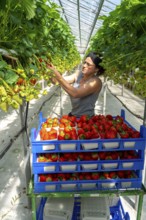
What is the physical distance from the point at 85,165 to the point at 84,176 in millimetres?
124

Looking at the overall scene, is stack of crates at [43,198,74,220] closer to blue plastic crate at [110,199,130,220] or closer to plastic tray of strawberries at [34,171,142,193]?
plastic tray of strawberries at [34,171,142,193]

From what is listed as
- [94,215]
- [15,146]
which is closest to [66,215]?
[94,215]

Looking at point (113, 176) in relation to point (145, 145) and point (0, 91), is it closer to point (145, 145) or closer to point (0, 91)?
point (145, 145)

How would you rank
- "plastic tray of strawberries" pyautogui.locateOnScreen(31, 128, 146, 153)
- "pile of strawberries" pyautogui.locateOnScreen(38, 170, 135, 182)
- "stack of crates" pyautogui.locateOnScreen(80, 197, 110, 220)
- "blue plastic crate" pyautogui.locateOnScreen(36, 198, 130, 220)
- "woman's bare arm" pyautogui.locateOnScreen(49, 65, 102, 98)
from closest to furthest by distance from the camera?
"plastic tray of strawberries" pyautogui.locateOnScreen(31, 128, 146, 153)
"pile of strawberries" pyautogui.locateOnScreen(38, 170, 135, 182)
"stack of crates" pyautogui.locateOnScreen(80, 197, 110, 220)
"blue plastic crate" pyautogui.locateOnScreen(36, 198, 130, 220)
"woman's bare arm" pyautogui.locateOnScreen(49, 65, 102, 98)

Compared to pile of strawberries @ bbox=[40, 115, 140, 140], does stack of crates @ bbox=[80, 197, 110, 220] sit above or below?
→ below

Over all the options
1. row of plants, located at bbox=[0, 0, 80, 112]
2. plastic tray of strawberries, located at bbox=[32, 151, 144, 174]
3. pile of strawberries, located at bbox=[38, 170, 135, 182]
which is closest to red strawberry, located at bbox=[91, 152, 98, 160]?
plastic tray of strawberries, located at bbox=[32, 151, 144, 174]

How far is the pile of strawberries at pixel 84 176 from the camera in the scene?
213 cm

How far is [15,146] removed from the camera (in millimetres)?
4641

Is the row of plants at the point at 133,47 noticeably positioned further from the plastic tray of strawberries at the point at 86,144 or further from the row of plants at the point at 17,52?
the row of plants at the point at 17,52

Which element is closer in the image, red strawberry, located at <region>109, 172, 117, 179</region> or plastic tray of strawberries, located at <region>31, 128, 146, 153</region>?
plastic tray of strawberries, located at <region>31, 128, 146, 153</region>

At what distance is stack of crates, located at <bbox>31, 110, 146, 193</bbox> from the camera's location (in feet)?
6.70

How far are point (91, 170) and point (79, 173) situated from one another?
0.14 meters

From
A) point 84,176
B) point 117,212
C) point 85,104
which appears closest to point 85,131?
point 84,176

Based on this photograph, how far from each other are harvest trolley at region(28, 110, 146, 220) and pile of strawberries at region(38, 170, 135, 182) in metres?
0.02
